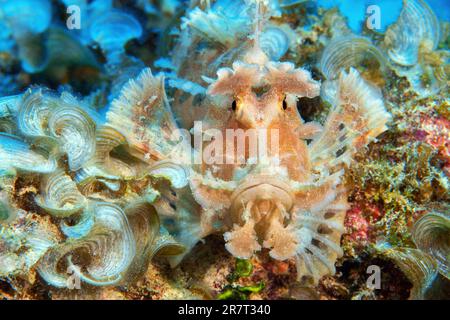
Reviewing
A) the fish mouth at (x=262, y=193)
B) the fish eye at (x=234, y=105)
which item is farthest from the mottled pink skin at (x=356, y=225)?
the fish eye at (x=234, y=105)

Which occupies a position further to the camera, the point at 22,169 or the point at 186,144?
the point at 186,144

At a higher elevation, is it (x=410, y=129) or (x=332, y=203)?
(x=410, y=129)

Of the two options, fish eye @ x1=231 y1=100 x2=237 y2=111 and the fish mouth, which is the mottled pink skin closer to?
the fish mouth

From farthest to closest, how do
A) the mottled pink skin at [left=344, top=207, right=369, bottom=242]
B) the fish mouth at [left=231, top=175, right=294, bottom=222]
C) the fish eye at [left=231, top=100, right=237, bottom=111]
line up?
the mottled pink skin at [left=344, top=207, right=369, bottom=242], the fish eye at [left=231, top=100, right=237, bottom=111], the fish mouth at [left=231, top=175, right=294, bottom=222]

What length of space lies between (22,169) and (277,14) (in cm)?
272

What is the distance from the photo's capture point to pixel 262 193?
2.43 m

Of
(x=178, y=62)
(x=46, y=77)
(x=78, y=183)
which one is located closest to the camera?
(x=78, y=183)

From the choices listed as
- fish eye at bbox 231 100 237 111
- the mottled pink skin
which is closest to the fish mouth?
fish eye at bbox 231 100 237 111

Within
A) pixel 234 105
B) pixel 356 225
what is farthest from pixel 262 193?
pixel 356 225

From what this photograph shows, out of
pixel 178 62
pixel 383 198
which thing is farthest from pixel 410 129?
pixel 178 62

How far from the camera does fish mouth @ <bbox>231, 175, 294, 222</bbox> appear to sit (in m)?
2.42

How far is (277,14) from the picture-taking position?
12.4 feet

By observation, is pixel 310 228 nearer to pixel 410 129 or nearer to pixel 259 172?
pixel 259 172

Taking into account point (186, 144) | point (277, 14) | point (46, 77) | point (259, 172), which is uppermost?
point (46, 77)
